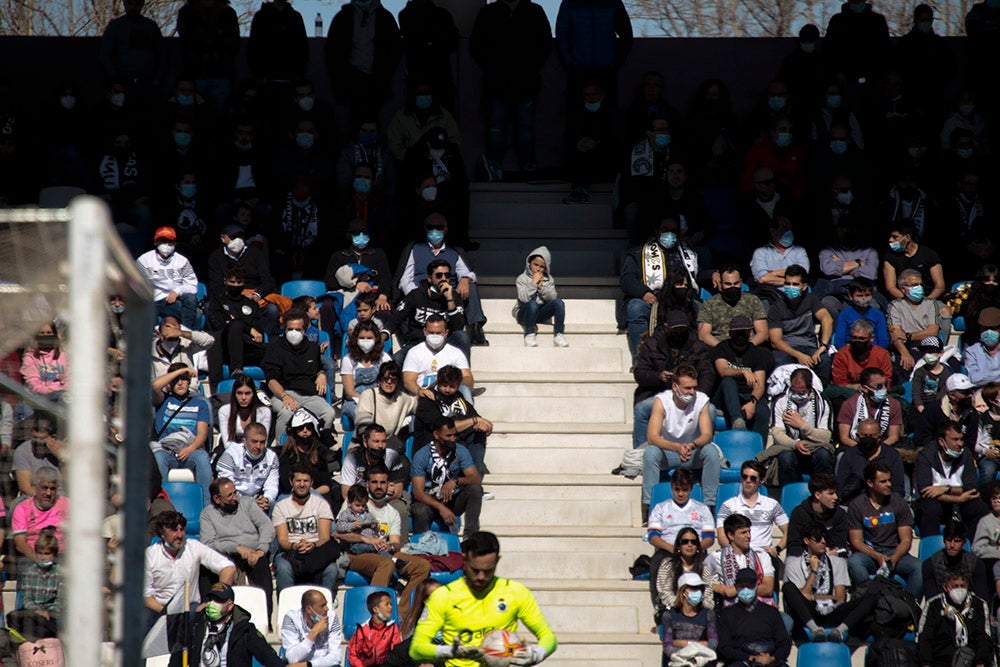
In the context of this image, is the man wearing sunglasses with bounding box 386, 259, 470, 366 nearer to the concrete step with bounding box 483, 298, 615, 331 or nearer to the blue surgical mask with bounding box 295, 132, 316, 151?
the concrete step with bounding box 483, 298, 615, 331

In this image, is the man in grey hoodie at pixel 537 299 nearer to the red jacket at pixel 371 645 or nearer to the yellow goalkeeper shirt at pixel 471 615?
the red jacket at pixel 371 645

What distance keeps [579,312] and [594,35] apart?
385 cm

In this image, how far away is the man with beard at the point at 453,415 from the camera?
1327 centimetres

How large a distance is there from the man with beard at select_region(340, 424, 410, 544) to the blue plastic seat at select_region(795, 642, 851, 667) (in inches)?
137

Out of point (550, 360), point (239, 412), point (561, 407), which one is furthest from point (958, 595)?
point (239, 412)

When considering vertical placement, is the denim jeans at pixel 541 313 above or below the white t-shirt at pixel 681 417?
above

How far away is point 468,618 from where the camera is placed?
25.4 feet

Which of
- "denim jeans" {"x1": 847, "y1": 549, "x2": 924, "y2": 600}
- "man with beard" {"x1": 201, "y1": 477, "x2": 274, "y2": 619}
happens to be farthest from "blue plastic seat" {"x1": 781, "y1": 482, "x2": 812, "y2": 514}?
"man with beard" {"x1": 201, "y1": 477, "x2": 274, "y2": 619}

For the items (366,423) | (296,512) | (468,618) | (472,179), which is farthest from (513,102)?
(468,618)

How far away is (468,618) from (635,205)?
30.1 feet

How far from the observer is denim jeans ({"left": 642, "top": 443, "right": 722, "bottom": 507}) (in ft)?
42.9

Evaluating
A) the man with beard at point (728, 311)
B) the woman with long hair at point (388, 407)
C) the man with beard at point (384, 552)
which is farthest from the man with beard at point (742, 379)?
the man with beard at point (384, 552)

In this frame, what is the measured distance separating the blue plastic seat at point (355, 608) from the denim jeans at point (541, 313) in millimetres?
4187

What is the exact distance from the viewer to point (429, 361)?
46.3 ft
